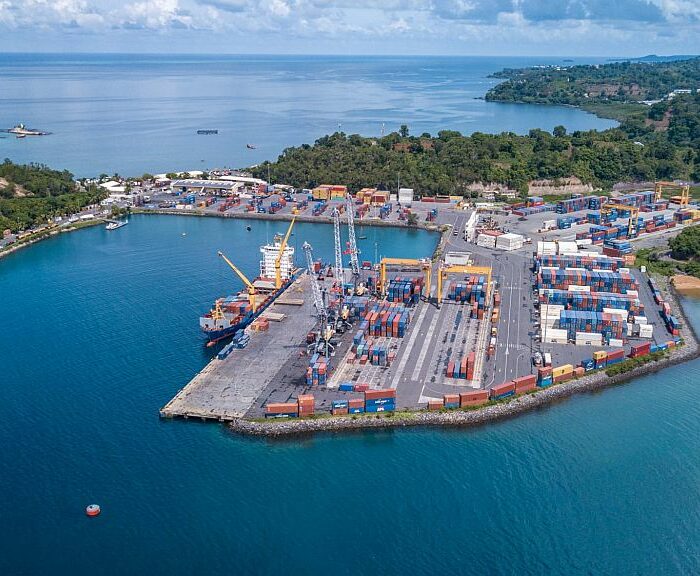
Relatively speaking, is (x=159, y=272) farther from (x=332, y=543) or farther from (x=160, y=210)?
(x=332, y=543)

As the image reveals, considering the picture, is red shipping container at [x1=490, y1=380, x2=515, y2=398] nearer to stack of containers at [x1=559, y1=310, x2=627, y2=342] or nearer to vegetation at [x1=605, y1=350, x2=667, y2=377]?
vegetation at [x1=605, y1=350, x2=667, y2=377]

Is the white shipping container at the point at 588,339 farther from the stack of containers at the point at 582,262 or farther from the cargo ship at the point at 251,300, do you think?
the cargo ship at the point at 251,300

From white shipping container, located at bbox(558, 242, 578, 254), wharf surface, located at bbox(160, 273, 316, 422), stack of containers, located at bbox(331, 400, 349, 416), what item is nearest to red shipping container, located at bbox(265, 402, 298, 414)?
wharf surface, located at bbox(160, 273, 316, 422)

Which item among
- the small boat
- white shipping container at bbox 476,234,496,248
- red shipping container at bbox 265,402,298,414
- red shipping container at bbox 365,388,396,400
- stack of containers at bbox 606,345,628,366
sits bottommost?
the small boat

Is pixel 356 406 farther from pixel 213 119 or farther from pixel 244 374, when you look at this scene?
pixel 213 119

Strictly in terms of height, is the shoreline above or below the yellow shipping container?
below

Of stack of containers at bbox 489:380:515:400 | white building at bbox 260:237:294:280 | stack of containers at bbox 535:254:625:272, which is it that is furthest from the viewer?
stack of containers at bbox 535:254:625:272

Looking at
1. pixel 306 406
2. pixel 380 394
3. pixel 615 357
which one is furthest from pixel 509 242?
pixel 306 406
